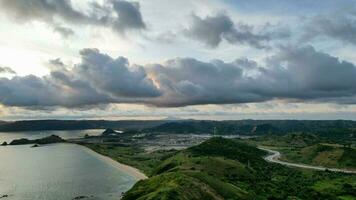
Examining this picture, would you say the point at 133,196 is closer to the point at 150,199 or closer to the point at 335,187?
the point at 150,199

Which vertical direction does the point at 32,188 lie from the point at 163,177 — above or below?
below

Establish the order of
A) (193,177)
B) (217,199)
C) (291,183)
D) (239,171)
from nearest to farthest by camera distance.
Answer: (217,199), (193,177), (291,183), (239,171)

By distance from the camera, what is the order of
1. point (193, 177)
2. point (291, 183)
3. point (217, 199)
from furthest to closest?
point (291, 183)
point (193, 177)
point (217, 199)

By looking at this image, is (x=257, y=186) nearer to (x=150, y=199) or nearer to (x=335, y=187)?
(x=335, y=187)

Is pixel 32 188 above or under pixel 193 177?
under

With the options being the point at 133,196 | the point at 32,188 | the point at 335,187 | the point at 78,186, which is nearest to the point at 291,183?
the point at 335,187

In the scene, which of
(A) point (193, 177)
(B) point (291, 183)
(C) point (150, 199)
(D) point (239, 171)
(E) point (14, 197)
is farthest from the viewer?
(D) point (239, 171)

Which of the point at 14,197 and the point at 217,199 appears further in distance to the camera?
the point at 14,197

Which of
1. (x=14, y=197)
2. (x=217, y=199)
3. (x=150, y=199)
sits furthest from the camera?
(x=14, y=197)

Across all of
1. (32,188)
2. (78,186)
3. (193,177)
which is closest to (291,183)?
(193,177)
